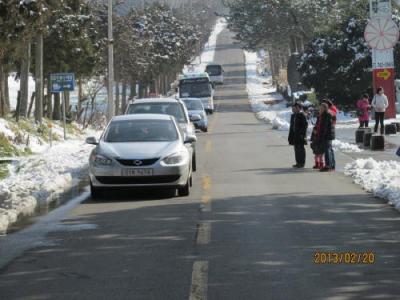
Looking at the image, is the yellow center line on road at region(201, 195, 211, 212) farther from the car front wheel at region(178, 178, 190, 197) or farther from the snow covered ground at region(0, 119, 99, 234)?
the snow covered ground at region(0, 119, 99, 234)

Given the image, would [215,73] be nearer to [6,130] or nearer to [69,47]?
[69,47]

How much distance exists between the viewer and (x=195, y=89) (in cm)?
5516

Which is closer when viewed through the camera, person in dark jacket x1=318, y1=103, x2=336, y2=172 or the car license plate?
the car license plate

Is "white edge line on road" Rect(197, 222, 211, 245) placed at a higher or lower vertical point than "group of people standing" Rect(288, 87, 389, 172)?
lower

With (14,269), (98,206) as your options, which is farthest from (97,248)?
(98,206)

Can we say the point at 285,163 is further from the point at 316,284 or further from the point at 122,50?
the point at 122,50

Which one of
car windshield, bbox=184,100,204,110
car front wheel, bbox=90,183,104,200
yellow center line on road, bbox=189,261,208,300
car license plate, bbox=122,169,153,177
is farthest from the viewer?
car windshield, bbox=184,100,204,110

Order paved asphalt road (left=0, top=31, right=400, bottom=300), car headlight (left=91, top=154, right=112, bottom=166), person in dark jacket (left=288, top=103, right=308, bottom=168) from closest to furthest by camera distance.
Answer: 1. paved asphalt road (left=0, top=31, right=400, bottom=300)
2. car headlight (left=91, top=154, right=112, bottom=166)
3. person in dark jacket (left=288, top=103, right=308, bottom=168)

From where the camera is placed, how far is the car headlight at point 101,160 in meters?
14.0

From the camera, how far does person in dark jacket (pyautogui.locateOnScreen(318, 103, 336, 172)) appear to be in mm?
18703

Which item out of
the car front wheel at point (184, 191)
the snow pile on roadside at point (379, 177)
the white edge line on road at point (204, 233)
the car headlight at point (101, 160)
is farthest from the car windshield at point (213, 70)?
the white edge line on road at point (204, 233)

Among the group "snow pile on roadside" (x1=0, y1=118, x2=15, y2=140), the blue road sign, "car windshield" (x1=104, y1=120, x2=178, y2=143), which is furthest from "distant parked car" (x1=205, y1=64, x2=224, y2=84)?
"car windshield" (x1=104, y1=120, x2=178, y2=143)

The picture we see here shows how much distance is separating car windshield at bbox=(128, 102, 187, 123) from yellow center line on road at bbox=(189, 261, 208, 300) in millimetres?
12198

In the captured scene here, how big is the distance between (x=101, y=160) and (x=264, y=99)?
72947mm
